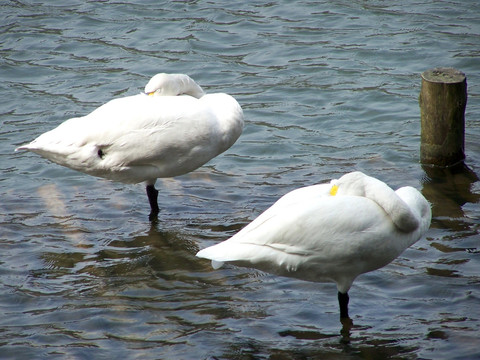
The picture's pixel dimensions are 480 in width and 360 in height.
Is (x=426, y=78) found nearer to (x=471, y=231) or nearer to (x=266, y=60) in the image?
(x=471, y=231)

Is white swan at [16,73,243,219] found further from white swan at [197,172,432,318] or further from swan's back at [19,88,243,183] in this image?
white swan at [197,172,432,318]

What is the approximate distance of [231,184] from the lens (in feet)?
25.8

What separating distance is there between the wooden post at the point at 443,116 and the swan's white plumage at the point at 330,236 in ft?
8.64

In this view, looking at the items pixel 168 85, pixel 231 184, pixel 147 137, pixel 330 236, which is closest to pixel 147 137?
pixel 147 137

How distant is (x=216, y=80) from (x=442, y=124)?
12.4 ft

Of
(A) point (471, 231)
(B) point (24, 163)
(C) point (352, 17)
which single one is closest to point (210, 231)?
(A) point (471, 231)

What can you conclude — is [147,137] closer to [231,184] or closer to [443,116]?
[231,184]

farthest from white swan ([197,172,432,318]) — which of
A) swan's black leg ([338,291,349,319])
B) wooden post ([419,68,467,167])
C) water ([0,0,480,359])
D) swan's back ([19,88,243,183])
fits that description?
wooden post ([419,68,467,167])

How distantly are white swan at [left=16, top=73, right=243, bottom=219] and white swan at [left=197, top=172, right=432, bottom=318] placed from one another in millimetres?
1498

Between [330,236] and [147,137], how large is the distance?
6.86 feet

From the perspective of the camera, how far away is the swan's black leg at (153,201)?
7152 millimetres

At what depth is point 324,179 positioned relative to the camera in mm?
7809

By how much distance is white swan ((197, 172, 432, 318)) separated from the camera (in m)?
5.01

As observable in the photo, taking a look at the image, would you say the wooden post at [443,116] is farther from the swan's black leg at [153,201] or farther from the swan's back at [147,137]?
the swan's black leg at [153,201]
